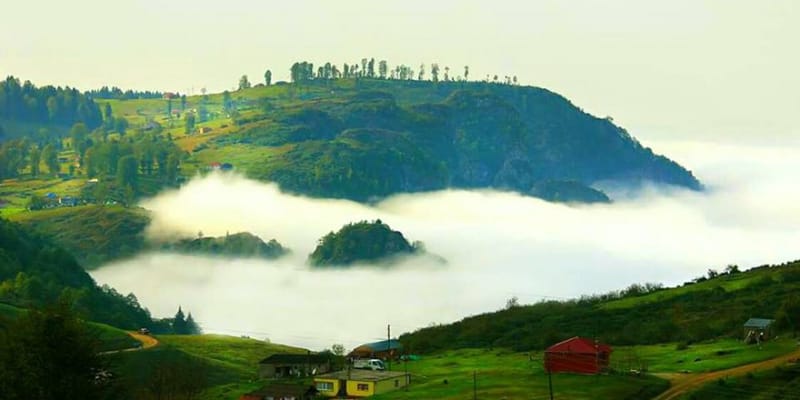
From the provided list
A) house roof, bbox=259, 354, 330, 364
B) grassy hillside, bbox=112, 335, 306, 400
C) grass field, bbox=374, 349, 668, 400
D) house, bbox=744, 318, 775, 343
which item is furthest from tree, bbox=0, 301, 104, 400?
house roof, bbox=259, 354, 330, 364

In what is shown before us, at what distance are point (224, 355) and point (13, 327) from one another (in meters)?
111

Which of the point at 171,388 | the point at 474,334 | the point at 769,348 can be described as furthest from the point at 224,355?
the point at 769,348

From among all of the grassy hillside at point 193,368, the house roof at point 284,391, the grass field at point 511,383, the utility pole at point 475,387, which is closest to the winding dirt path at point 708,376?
the grass field at point 511,383

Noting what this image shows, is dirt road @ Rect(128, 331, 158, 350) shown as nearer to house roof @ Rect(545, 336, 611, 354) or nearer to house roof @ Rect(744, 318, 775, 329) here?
house roof @ Rect(545, 336, 611, 354)

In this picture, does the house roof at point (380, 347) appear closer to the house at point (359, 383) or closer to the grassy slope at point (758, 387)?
the house at point (359, 383)

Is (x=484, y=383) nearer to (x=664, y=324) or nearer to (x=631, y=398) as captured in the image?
(x=631, y=398)

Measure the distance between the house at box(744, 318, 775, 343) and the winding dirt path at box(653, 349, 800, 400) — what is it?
12065 mm

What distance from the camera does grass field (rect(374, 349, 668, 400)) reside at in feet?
311

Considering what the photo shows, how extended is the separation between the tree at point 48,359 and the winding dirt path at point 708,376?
4437 cm

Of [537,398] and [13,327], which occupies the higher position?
[13,327]

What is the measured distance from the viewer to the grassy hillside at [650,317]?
13562 cm

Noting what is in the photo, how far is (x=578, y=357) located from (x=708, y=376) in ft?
46.3

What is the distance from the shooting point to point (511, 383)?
104 m

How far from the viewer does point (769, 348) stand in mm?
107875
